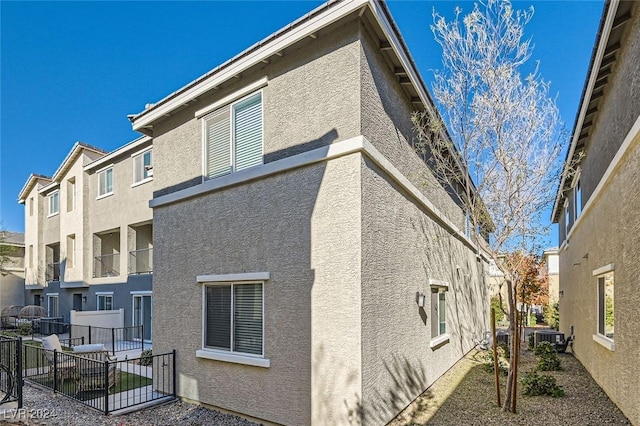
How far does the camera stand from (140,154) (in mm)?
18906

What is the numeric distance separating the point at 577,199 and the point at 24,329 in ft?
99.1

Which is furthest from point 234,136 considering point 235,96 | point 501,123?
point 501,123

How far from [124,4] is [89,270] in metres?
14.9

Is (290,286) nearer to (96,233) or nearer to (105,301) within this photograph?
(105,301)

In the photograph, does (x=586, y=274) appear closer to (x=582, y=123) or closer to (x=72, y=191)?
(x=582, y=123)

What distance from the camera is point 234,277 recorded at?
784cm

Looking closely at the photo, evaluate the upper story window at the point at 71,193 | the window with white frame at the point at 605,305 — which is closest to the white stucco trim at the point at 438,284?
the window with white frame at the point at 605,305

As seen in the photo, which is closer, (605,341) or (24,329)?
(605,341)

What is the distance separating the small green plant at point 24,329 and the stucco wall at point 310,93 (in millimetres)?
23138

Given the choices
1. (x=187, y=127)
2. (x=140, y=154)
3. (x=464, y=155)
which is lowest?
(x=464, y=155)

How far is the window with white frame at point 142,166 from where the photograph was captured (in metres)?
18.5

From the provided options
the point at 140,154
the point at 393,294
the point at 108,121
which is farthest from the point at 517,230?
the point at 108,121

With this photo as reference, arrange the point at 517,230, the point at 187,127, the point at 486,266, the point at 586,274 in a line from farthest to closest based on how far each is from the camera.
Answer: the point at 486,266, the point at 586,274, the point at 187,127, the point at 517,230

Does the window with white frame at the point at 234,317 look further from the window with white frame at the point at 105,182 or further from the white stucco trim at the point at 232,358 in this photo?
the window with white frame at the point at 105,182
